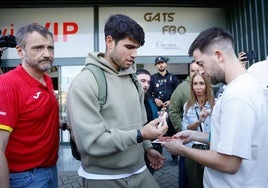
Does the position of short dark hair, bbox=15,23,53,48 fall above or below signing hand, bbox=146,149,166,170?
above

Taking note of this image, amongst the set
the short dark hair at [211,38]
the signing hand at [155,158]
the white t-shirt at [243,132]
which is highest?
the short dark hair at [211,38]

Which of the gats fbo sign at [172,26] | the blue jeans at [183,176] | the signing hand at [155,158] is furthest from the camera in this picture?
the gats fbo sign at [172,26]

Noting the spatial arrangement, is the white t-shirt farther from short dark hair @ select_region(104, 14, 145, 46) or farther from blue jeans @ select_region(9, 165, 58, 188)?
blue jeans @ select_region(9, 165, 58, 188)

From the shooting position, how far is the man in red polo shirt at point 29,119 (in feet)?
6.53

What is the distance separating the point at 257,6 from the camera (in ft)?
19.9

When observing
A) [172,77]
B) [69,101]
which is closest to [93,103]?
[69,101]

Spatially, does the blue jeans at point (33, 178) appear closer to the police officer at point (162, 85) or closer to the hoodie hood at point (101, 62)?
the hoodie hood at point (101, 62)

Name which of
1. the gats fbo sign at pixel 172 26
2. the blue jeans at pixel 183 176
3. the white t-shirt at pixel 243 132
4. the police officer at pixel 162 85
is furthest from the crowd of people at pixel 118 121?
the gats fbo sign at pixel 172 26

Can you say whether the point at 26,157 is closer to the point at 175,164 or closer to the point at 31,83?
the point at 31,83

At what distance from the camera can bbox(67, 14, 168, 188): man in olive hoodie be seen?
1.85 metres

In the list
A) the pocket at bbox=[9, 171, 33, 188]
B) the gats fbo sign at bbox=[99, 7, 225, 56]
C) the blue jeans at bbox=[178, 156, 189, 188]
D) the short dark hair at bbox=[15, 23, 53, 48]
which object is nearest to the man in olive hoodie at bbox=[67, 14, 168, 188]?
the pocket at bbox=[9, 171, 33, 188]

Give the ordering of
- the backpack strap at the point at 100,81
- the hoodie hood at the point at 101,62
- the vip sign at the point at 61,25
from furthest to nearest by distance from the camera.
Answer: the vip sign at the point at 61,25 < the hoodie hood at the point at 101,62 < the backpack strap at the point at 100,81

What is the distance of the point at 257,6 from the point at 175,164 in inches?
146

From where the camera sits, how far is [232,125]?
5.44 ft
